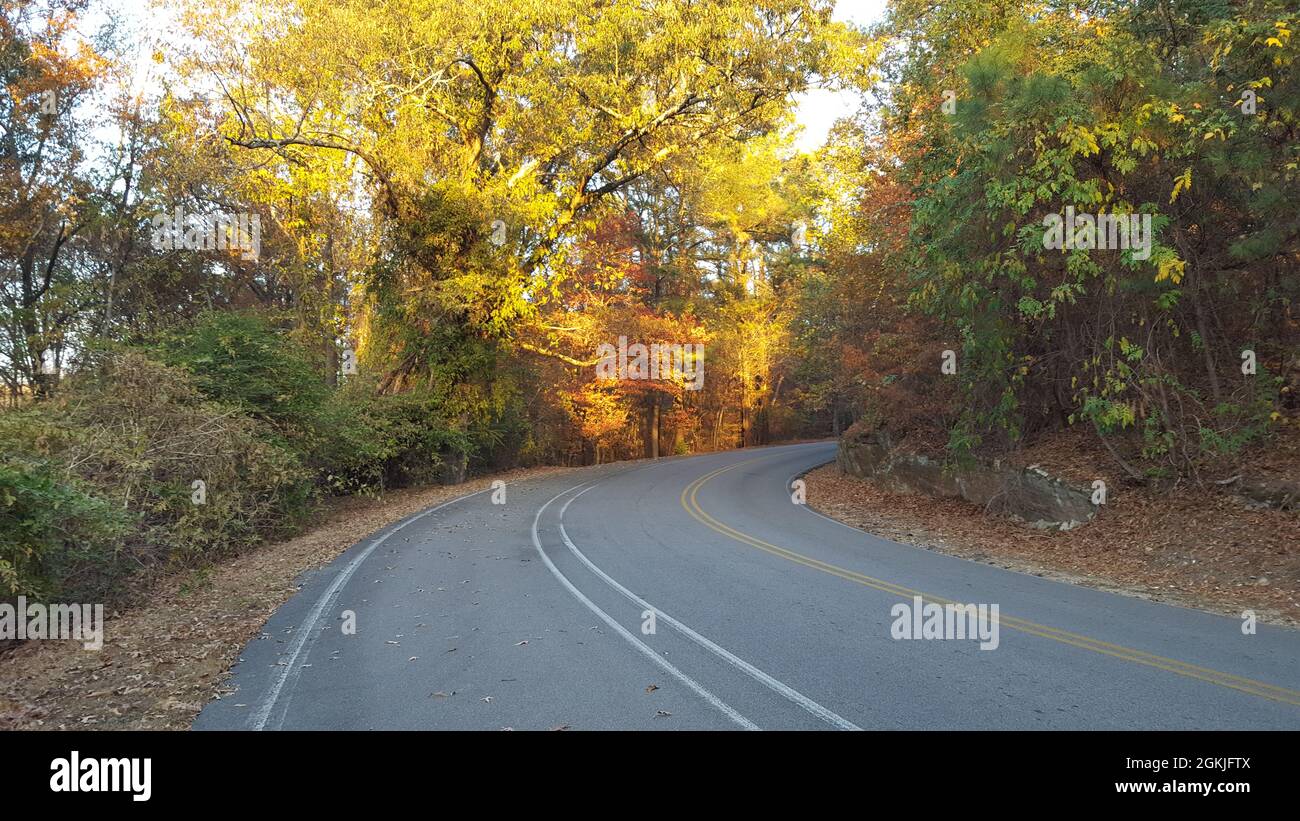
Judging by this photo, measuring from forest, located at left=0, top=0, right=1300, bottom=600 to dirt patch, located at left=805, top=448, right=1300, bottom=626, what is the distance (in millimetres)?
Result: 755

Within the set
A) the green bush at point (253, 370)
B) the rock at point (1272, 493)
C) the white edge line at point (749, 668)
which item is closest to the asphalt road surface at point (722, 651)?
the white edge line at point (749, 668)

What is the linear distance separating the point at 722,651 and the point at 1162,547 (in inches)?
299

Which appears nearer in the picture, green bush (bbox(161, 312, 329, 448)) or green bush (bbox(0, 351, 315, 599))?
green bush (bbox(0, 351, 315, 599))

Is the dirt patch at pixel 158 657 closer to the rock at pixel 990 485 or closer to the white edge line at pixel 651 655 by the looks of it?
the white edge line at pixel 651 655

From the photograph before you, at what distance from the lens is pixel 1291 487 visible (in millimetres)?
9625

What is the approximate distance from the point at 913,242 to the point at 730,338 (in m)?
26.1

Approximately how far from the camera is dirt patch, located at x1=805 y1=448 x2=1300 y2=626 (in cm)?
836

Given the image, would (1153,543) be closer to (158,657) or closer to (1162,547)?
(1162,547)

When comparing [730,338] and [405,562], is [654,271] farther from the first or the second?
[405,562]

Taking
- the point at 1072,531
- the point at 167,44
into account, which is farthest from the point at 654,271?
the point at 1072,531

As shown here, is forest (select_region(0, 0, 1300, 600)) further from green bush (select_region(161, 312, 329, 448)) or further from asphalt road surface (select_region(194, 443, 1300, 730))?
asphalt road surface (select_region(194, 443, 1300, 730))

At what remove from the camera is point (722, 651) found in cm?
628

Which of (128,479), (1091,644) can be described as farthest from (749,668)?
(128,479)

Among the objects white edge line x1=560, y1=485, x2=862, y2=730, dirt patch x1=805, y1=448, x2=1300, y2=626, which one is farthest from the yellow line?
white edge line x1=560, y1=485, x2=862, y2=730
